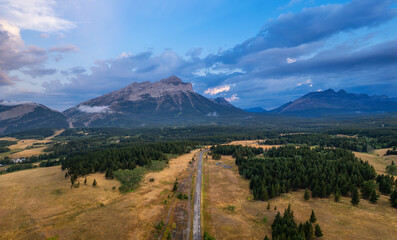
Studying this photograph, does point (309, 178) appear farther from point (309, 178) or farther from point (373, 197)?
point (373, 197)

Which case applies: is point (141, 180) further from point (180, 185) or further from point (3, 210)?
point (3, 210)

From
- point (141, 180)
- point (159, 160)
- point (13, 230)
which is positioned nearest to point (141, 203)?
point (141, 180)

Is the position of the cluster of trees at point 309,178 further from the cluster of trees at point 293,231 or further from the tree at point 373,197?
the cluster of trees at point 293,231

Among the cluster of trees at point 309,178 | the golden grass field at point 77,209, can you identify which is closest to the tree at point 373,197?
the cluster of trees at point 309,178

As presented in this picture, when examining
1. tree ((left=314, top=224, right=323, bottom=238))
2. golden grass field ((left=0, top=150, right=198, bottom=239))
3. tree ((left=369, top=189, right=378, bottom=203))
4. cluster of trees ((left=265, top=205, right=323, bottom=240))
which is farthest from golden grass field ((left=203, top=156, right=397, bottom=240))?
golden grass field ((left=0, top=150, right=198, bottom=239))

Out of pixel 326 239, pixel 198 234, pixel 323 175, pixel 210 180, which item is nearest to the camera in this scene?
pixel 326 239

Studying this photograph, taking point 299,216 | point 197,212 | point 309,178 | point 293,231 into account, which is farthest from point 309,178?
point 197,212
